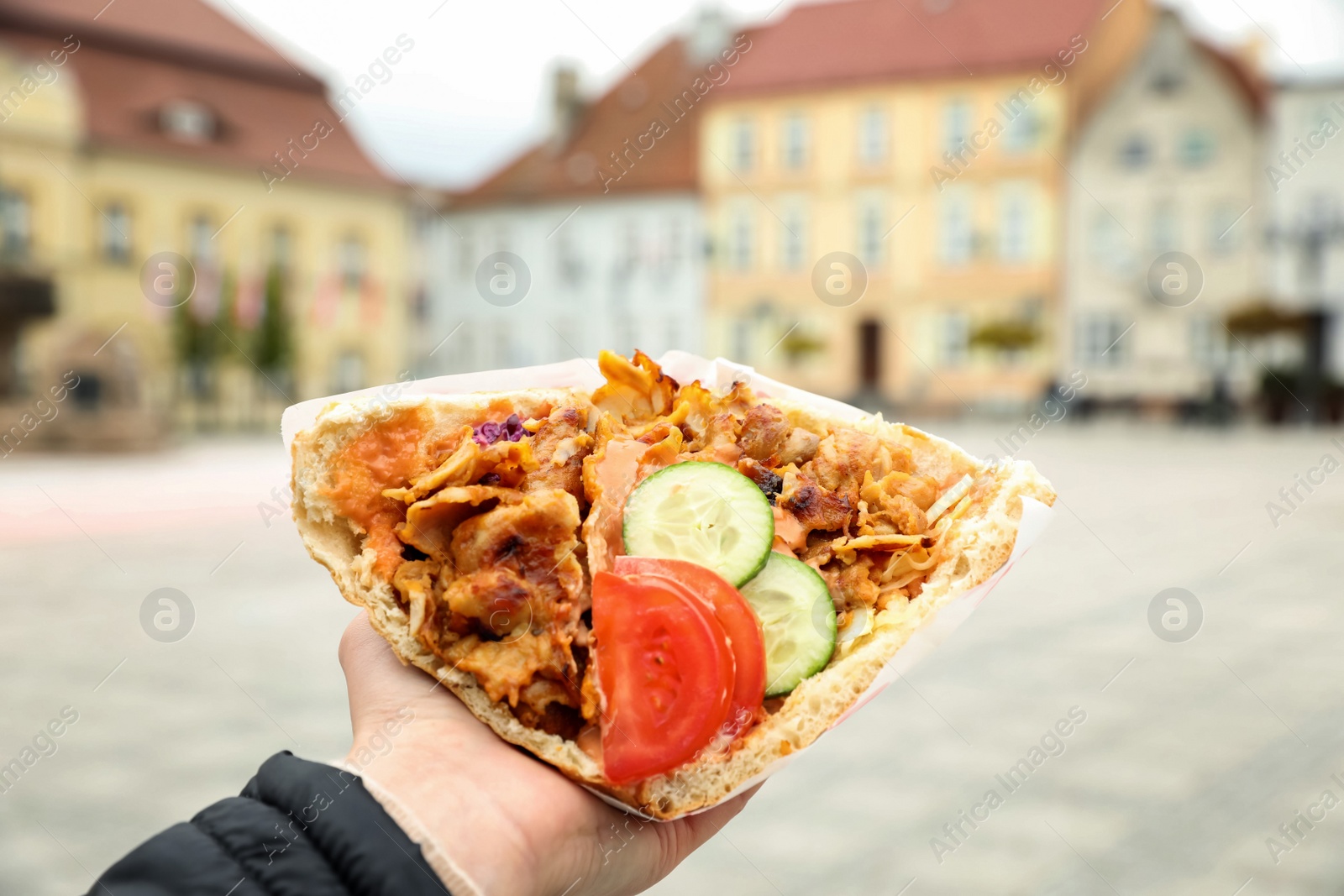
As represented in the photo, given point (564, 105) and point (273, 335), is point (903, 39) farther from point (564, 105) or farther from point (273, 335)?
point (273, 335)

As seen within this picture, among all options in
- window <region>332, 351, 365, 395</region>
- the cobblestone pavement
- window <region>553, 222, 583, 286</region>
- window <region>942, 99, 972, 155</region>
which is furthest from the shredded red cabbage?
window <region>553, 222, 583, 286</region>

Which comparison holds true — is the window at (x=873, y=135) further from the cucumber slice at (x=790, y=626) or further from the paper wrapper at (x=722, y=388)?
the cucumber slice at (x=790, y=626)

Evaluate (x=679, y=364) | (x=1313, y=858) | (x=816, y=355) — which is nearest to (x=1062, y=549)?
(x=1313, y=858)

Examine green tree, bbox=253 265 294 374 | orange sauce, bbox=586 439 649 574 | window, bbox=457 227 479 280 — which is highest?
window, bbox=457 227 479 280

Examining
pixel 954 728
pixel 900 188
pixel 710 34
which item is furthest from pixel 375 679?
pixel 710 34

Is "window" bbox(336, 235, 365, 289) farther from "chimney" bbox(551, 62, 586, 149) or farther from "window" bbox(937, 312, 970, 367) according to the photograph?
"window" bbox(937, 312, 970, 367)
